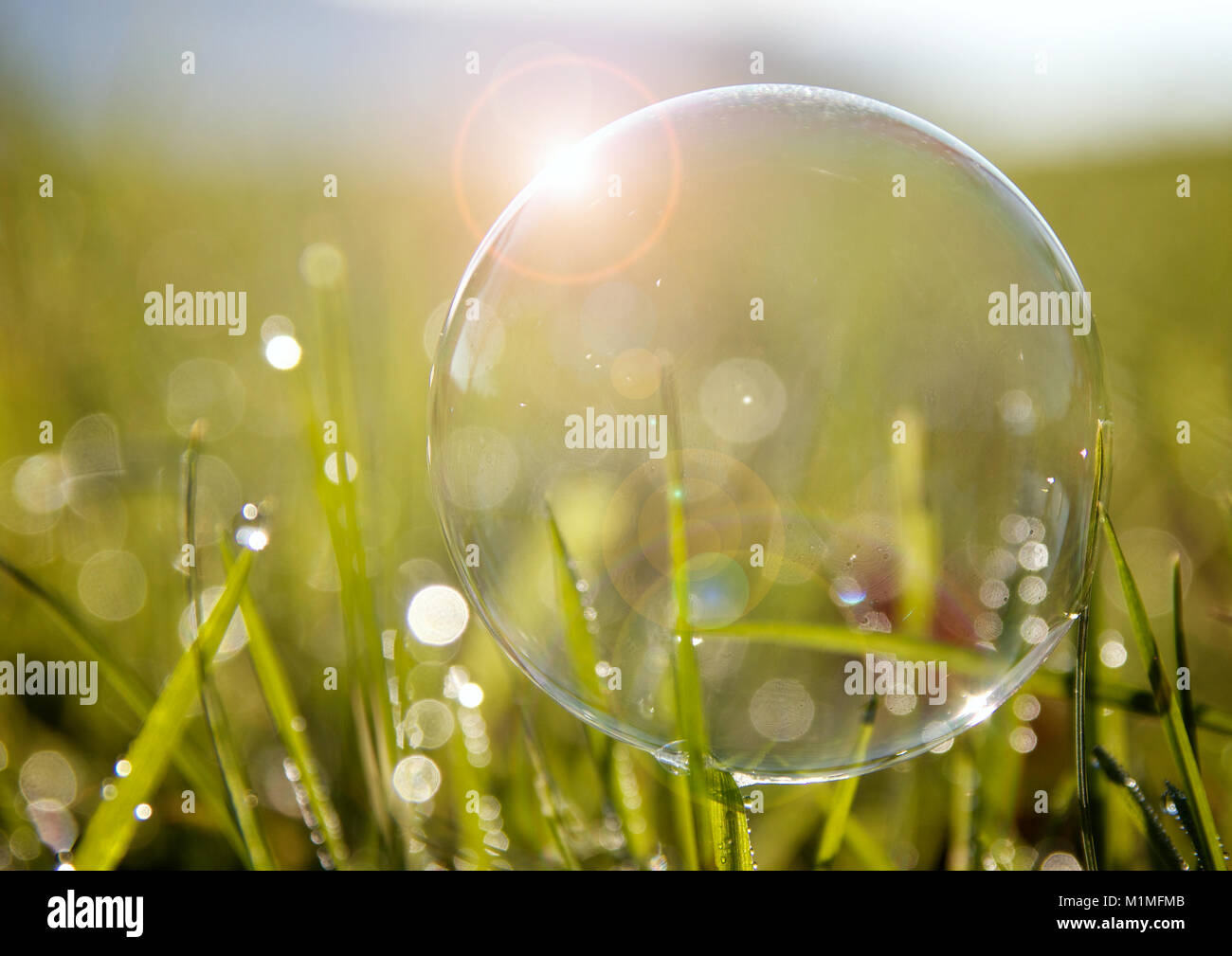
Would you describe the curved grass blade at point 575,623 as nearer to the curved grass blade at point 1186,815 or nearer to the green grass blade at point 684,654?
the green grass blade at point 684,654

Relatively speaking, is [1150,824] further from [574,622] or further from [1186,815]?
[574,622]

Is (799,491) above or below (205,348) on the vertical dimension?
below

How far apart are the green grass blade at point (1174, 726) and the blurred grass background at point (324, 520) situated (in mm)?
107

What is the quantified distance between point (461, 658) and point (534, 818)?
1.60ft

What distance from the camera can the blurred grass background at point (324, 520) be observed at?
49.7 inches

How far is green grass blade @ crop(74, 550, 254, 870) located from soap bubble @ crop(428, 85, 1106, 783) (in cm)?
32

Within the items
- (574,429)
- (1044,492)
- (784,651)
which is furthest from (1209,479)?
(574,429)

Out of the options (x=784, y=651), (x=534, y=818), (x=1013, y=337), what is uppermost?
(x=1013, y=337)

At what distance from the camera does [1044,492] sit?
0.97 meters

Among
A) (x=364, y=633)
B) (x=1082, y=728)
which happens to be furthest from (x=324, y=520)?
(x=1082, y=728)

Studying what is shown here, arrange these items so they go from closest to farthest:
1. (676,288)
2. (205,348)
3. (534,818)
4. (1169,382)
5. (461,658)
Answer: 1. (676,288)
2. (534,818)
3. (461,658)
4. (1169,382)
5. (205,348)

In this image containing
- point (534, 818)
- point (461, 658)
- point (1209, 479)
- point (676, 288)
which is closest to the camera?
point (676, 288)

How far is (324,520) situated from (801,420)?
1.37 metres
